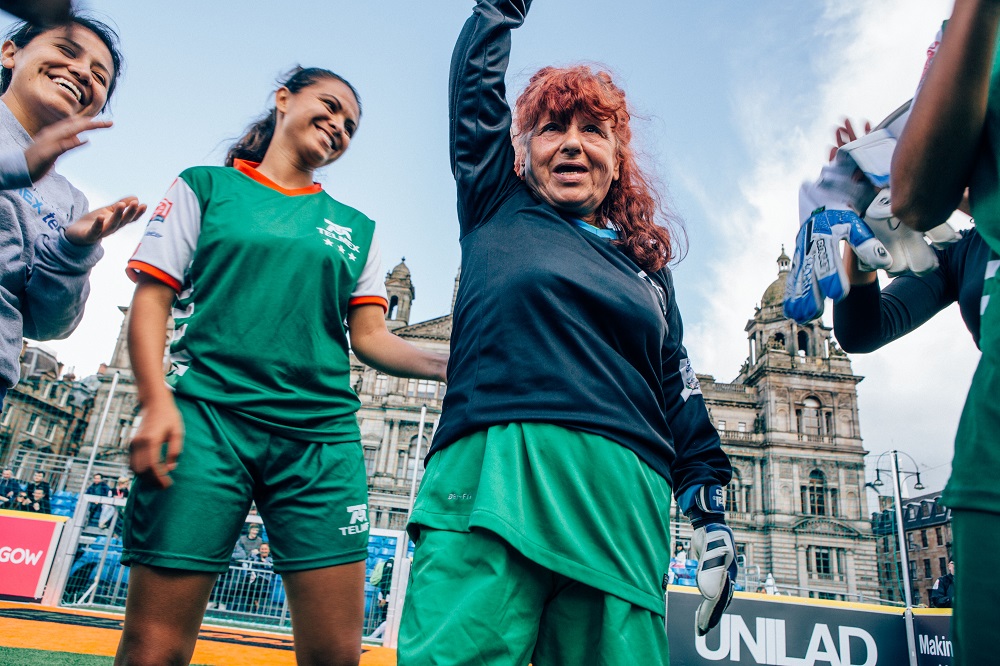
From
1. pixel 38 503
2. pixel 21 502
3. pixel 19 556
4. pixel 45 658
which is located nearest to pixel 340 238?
→ pixel 45 658

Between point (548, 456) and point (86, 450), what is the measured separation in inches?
1882

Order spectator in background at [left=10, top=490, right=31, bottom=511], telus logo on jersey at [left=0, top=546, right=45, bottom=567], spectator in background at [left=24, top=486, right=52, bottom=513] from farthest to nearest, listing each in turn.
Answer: spectator in background at [left=24, top=486, right=52, bottom=513]
spectator in background at [left=10, top=490, right=31, bottom=511]
telus logo on jersey at [left=0, top=546, right=45, bottom=567]

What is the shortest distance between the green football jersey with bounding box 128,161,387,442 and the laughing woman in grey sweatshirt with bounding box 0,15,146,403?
274 mm

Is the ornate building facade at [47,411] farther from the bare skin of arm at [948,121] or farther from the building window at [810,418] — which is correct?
the bare skin of arm at [948,121]

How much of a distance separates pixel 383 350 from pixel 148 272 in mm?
729

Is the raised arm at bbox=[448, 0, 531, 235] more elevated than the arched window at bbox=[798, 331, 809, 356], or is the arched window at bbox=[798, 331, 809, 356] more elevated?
the arched window at bbox=[798, 331, 809, 356]

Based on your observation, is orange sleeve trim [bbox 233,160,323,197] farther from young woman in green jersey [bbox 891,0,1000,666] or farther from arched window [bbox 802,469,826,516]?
arched window [bbox 802,469,826,516]

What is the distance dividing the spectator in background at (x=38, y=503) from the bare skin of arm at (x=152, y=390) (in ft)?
46.0

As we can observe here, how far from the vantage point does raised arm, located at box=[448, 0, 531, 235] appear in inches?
69.8

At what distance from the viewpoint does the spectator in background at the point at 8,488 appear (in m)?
12.7

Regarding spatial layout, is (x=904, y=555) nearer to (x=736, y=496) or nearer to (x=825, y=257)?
(x=825, y=257)

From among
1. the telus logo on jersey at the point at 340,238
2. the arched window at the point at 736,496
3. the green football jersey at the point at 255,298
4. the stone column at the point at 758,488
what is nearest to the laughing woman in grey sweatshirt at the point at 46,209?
the green football jersey at the point at 255,298

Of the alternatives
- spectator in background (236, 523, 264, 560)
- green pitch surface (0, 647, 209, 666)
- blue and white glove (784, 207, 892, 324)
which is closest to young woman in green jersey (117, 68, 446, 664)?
blue and white glove (784, 207, 892, 324)

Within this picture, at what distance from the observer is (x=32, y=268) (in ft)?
6.96
